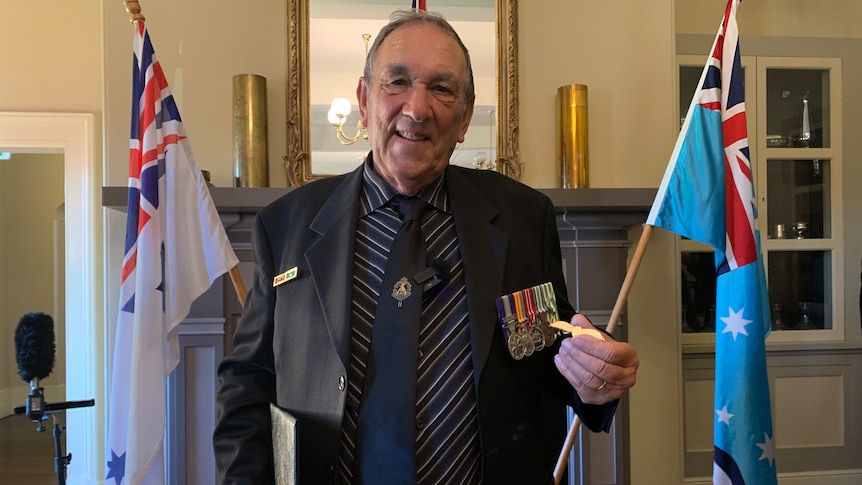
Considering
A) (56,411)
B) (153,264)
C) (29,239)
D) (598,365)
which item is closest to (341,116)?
(153,264)

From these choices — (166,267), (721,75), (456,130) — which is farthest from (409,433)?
(721,75)

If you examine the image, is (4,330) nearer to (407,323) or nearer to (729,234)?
(407,323)

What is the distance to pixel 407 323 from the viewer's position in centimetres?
103

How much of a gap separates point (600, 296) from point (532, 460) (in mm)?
1483

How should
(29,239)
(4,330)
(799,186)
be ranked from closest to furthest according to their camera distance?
(799,186)
(4,330)
(29,239)

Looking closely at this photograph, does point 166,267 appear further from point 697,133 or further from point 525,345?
point 697,133

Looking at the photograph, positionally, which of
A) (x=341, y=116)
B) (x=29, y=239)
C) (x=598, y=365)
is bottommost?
(x=598, y=365)

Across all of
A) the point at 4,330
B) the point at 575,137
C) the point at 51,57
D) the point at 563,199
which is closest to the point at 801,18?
the point at 575,137

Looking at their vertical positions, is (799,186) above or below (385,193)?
above

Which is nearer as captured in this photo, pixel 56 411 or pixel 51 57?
pixel 56 411

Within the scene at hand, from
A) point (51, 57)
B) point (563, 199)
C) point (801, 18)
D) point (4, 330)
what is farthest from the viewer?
point (4, 330)

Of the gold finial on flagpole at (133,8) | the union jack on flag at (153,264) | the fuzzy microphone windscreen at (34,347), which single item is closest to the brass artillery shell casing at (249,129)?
the union jack on flag at (153,264)

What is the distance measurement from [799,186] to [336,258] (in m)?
2.95

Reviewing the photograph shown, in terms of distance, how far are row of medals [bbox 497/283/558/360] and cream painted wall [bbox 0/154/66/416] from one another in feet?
20.6
